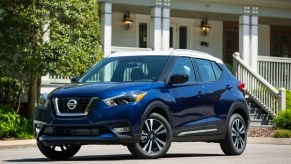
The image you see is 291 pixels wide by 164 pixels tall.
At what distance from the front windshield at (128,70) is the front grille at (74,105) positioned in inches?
44.5

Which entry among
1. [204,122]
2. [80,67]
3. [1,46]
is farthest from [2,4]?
[204,122]

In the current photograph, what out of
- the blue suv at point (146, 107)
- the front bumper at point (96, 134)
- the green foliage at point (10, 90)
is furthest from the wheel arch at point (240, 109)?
the green foliage at point (10, 90)

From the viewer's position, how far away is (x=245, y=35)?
31500 mm

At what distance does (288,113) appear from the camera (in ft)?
85.1

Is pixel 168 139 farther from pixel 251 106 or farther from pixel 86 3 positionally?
pixel 251 106

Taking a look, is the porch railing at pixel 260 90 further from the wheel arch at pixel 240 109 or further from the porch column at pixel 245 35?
the wheel arch at pixel 240 109

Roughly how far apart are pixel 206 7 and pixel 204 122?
17222 millimetres

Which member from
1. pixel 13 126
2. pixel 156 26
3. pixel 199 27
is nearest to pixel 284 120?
pixel 156 26

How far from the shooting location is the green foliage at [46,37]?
2331 centimetres

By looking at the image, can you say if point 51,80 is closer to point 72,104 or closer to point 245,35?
point 245,35

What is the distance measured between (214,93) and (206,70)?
1.91 ft

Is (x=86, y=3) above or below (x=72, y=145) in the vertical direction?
above

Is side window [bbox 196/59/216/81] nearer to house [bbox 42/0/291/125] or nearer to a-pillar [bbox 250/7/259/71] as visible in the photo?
house [bbox 42/0/291/125]

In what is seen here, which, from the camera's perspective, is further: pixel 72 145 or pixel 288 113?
pixel 288 113
